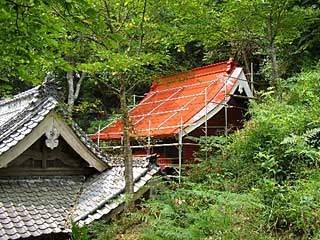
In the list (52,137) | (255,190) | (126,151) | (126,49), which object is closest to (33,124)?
(52,137)

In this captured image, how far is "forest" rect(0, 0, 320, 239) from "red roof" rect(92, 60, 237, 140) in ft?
4.20

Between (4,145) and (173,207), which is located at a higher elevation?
(4,145)

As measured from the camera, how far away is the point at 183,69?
9305mm

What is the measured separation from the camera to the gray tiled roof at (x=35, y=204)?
21.9 feet

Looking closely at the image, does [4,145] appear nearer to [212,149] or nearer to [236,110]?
[212,149]

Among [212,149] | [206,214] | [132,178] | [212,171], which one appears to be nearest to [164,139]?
[212,149]

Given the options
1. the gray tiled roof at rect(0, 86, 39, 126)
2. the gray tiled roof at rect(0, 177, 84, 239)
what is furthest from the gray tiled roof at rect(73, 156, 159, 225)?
the gray tiled roof at rect(0, 86, 39, 126)

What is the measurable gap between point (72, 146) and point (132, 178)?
146 cm

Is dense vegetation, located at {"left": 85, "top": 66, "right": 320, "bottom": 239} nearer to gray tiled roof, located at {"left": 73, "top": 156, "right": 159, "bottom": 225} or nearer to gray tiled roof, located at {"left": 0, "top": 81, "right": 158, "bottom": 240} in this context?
gray tiled roof, located at {"left": 73, "top": 156, "right": 159, "bottom": 225}

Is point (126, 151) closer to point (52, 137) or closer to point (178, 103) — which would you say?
point (52, 137)

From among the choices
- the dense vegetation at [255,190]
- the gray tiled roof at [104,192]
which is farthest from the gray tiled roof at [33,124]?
the dense vegetation at [255,190]

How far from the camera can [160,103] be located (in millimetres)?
14312

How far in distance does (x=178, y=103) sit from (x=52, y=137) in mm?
6181

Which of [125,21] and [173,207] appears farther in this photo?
[125,21]
